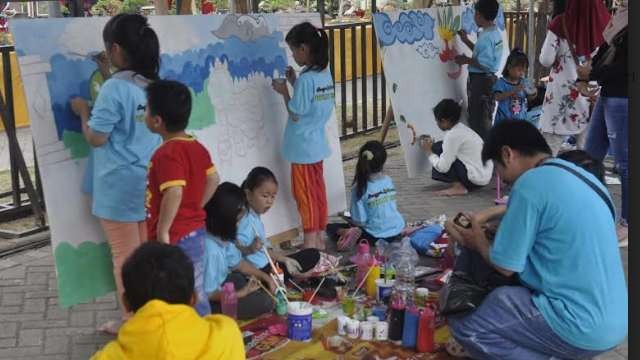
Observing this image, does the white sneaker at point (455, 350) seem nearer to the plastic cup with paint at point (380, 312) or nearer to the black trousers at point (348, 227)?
the plastic cup with paint at point (380, 312)

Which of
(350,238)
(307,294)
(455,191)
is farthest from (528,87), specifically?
(307,294)

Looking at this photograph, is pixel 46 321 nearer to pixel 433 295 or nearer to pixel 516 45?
pixel 433 295

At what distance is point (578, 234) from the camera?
3428 millimetres

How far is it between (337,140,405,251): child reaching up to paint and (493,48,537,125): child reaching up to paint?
2316 millimetres

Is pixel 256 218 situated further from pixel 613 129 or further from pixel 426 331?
pixel 613 129

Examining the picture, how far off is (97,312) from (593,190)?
2832 mm

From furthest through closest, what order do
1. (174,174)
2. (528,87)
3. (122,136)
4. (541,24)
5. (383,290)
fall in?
(541,24) → (528,87) → (383,290) → (122,136) → (174,174)

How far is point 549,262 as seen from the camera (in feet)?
11.6

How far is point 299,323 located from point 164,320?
1907mm

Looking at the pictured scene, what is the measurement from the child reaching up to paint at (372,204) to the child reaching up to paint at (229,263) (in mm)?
1312

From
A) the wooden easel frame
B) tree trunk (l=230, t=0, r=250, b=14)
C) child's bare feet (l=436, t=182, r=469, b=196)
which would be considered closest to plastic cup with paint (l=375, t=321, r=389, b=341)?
the wooden easel frame

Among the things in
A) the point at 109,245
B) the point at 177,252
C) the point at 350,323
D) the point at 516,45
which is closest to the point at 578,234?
the point at 350,323

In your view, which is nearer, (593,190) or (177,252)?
(177,252)

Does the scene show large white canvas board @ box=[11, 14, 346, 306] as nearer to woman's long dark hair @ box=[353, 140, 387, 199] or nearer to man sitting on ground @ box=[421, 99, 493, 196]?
woman's long dark hair @ box=[353, 140, 387, 199]
